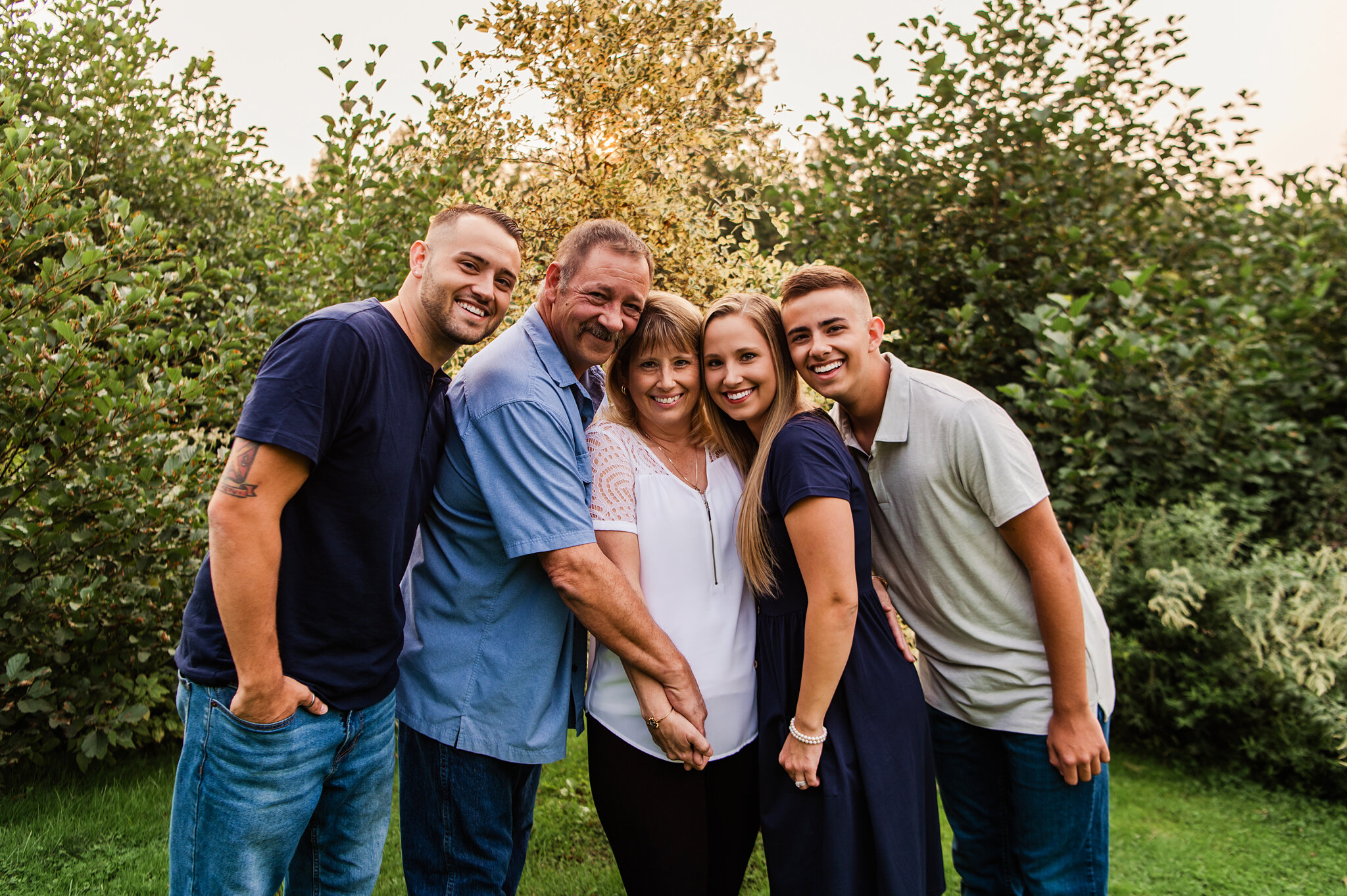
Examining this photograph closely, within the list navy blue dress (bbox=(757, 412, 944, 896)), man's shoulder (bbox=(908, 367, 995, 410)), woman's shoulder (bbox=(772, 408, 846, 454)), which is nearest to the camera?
navy blue dress (bbox=(757, 412, 944, 896))

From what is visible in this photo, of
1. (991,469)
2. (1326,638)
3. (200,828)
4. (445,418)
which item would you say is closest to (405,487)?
(445,418)

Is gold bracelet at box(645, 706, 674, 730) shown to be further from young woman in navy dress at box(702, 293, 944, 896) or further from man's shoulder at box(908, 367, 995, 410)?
man's shoulder at box(908, 367, 995, 410)

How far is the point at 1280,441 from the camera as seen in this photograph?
5164 millimetres

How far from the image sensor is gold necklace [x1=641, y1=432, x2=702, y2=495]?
245cm

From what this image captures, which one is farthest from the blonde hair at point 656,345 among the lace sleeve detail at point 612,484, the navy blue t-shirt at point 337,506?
the navy blue t-shirt at point 337,506

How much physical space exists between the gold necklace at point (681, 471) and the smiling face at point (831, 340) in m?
0.44

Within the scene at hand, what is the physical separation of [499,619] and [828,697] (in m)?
0.94

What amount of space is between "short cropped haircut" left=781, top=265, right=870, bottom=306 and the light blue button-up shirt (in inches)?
29.5

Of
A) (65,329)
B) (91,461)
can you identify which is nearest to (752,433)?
(65,329)

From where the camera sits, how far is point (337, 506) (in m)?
1.98

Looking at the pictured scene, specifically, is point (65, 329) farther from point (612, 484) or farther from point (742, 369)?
point (742, 369)

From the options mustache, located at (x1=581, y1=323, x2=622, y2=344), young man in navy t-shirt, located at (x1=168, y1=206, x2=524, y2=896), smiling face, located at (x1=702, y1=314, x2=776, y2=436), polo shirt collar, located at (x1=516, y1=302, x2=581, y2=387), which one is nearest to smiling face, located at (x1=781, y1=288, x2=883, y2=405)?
smiling face, located at (x1=702, y1=314, x2=776, y2=436)

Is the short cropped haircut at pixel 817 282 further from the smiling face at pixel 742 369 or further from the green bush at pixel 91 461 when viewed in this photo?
the green bush at pixel 91 461

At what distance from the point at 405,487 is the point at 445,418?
0.31m
